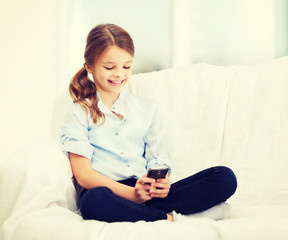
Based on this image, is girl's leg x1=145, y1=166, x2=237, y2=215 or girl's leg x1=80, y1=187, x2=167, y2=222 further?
girl's leg x1=145, y1=166, x2=237, y2=215

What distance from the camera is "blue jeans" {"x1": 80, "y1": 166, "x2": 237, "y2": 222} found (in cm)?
91

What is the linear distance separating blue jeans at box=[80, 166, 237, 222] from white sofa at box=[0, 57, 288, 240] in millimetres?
50

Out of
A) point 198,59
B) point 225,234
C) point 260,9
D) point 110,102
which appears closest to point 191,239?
point 225,234

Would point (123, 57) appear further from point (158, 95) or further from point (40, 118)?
point (40, 118)

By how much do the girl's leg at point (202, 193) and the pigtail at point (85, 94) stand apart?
371 millimetres

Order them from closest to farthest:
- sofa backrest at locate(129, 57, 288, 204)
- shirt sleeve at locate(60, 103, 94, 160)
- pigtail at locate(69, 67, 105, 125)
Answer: shirt sleeve at locate(60, 103, 94, 160)
pigtail at locate(69, 67, 105, 125)
sofa backrest at locate(129, 57, 288, 204)

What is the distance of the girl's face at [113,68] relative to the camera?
1.17 metres

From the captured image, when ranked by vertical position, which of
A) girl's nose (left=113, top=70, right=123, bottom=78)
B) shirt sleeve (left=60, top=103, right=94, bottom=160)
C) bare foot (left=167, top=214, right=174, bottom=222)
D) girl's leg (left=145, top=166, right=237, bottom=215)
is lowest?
bare foot (left=167, top=214, right=174, bottom=222)

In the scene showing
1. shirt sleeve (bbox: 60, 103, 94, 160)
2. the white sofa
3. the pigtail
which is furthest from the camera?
the pigtail

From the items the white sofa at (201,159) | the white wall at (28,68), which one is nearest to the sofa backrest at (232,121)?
the white sofa at (201,159)

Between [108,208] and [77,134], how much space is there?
1.07 feet

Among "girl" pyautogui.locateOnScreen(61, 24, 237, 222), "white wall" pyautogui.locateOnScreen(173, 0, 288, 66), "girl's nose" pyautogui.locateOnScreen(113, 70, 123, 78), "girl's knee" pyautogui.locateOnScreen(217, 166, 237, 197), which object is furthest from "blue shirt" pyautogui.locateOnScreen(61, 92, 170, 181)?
"white wall" pyautogui.locateOnScreen(173, 0, 288, 66)

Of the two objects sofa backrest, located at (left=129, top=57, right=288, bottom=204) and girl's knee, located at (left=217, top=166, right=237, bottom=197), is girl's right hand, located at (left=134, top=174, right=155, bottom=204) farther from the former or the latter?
sofa backrest, located at (left=129, top=57, right=288, bottom=204)

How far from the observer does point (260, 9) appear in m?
1.98
